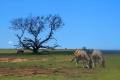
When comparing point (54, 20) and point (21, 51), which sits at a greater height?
point (54, 20)

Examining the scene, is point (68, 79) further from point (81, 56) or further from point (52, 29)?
point (52, 29)

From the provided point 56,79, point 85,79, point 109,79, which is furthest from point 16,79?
point 109,79

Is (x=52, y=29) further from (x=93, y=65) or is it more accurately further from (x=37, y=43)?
(x=93, y=65)

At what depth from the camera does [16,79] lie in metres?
14.9

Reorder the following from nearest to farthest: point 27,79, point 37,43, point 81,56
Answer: point 27,79 → point 81,56 → point 37,43

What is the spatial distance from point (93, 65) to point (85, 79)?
9.83 m

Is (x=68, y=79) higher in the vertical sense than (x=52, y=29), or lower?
lower

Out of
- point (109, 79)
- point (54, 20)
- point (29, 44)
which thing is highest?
point (54, 20)

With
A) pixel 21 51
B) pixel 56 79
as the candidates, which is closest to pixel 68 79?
pixel 56 79

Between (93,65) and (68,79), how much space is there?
33.1ft

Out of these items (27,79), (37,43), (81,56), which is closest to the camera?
(27,79)

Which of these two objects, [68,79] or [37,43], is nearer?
[68,79]

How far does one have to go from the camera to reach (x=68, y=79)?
15.1 metres

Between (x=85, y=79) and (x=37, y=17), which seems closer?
(x=85, y=79)
